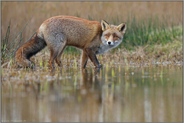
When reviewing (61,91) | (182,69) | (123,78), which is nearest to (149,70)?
(182,69)

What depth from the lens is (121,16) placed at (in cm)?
1716

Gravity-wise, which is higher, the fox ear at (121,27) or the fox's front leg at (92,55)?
the fox ear at (121,27)

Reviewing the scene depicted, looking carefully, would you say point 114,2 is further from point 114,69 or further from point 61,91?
point 61,91

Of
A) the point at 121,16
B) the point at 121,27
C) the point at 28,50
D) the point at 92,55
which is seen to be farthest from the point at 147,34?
the point at 28,50

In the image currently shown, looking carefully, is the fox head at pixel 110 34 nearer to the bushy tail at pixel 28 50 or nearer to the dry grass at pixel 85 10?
the bushy tail at pixel 28 50

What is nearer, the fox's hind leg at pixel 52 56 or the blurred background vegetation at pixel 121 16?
the fox's hind leg at pixel 52 56

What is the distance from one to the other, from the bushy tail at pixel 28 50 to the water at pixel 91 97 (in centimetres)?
96

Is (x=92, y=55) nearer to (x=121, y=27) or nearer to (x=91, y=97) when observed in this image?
(x=121, y=27)

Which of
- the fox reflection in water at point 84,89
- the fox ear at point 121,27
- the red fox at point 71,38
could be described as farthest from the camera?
the fox ear at point 121,27

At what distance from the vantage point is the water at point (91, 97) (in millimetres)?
6164

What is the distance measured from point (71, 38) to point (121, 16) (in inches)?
208

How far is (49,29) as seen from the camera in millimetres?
11859

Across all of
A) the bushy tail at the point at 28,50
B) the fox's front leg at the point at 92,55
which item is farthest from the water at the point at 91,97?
the fox's front leg at the point at 92,55

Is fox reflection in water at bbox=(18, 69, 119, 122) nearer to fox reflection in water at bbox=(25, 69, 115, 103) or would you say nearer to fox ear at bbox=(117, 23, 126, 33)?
fox reflection in water at bbox=(25, 69, 115, 103)
